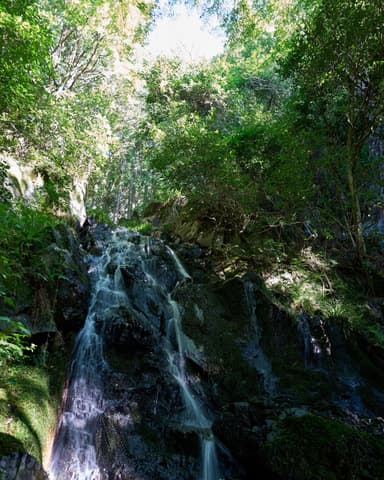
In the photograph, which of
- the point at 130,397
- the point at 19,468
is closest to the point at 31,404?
the point at 19,468

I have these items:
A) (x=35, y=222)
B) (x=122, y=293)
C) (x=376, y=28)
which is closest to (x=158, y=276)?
(x=122, y=293)

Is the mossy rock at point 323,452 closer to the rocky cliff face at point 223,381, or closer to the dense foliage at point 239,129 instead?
the rocky cliff face at point 223,381

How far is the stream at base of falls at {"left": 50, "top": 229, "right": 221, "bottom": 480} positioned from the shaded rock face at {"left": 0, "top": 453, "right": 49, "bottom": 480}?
1.52 m

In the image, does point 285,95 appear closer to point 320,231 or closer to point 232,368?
point 320,231

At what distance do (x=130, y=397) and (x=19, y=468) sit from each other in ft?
9.87

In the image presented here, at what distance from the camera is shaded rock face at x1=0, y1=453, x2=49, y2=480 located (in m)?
2.88

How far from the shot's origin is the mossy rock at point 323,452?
14.0 ft

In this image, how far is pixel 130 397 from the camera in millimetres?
5891

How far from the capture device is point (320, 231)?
11.3 metres

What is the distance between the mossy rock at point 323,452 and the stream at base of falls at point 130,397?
1218mm

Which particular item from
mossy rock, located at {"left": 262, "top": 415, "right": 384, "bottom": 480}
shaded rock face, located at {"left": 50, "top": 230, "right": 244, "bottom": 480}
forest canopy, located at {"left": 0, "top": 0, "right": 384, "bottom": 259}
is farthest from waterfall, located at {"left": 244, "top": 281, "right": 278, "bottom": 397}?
forest canopy, located at {"left": 0, "top": 0, "right": 384, "bottom": 259}

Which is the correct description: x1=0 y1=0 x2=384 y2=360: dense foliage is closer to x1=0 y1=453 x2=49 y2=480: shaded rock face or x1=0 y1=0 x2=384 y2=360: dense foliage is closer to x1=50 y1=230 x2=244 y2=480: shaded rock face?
x1=50 y1=230 x2=244 y2=480: shaded rock face

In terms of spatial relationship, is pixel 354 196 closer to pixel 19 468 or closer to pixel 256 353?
pixel 256 353

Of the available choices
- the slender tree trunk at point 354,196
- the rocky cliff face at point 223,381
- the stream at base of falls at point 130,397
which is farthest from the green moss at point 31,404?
the slender tree trunk at point 354,196
